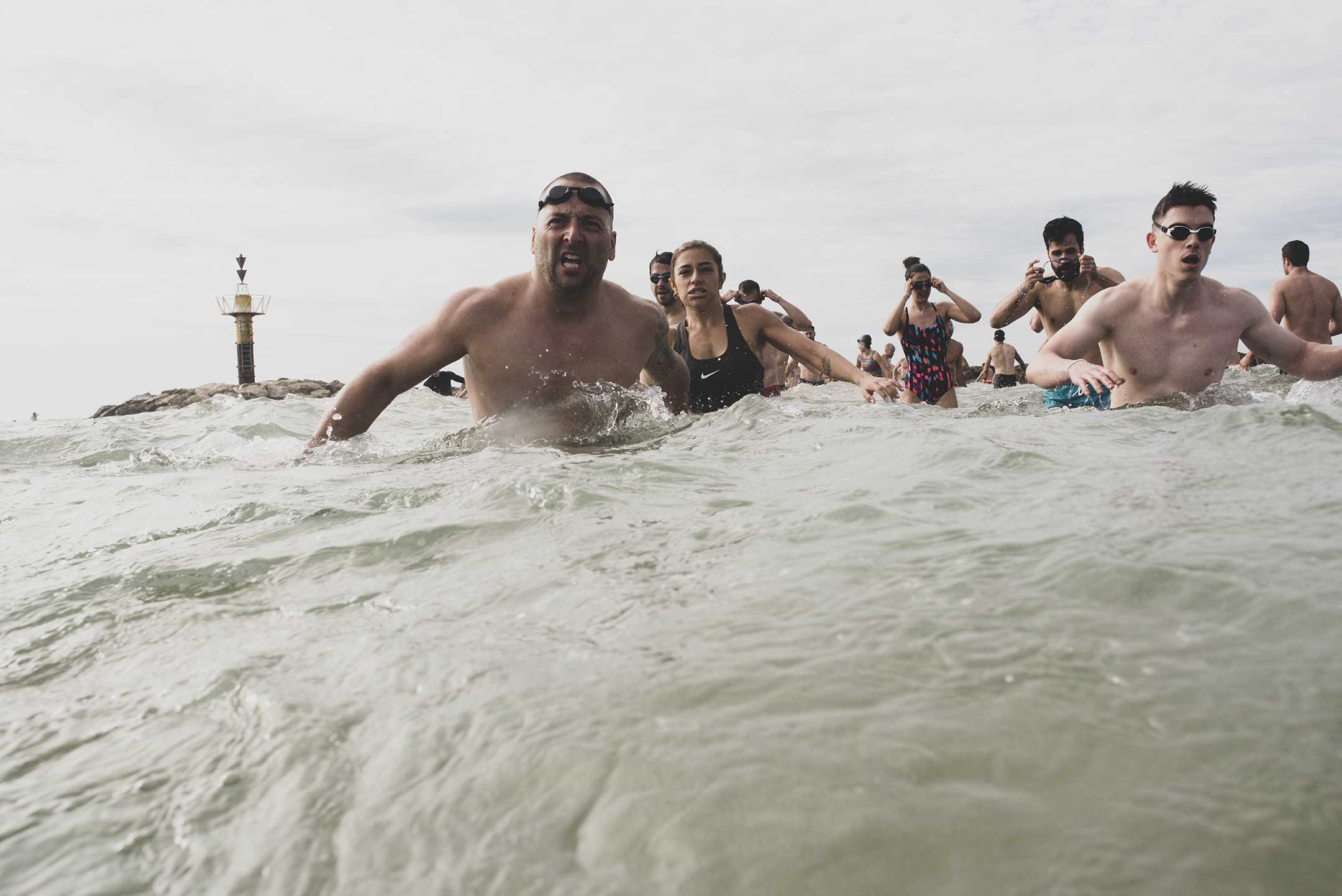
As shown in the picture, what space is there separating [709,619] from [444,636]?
0.53 metres

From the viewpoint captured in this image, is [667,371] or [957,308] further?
[957,308]

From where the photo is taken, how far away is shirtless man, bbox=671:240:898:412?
6973mm

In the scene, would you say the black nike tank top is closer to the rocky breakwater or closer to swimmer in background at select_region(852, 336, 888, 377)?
swimmer in background at select_region(852, 336, 888, 377)

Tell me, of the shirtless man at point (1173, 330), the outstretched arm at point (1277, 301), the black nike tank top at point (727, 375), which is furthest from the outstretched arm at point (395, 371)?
the outstretched arm at point (1277, 301)

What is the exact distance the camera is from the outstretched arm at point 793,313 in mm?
10950

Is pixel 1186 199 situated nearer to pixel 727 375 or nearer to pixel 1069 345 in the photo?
pixel 1069 345

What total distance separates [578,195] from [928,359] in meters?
5.01

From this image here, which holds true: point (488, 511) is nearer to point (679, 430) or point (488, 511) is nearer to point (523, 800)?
point (523, 800)

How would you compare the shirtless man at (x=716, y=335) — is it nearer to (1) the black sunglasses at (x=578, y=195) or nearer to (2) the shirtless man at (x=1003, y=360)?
(1) the black sunglasses at (x=578, y=195)

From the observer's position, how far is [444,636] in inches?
79.9

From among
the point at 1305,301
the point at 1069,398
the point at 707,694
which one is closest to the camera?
the point at 707,694

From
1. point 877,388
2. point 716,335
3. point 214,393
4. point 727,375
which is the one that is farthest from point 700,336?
point 214,393

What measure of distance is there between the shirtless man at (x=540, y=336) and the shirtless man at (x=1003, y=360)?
15.3 m

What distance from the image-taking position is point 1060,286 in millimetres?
7895
